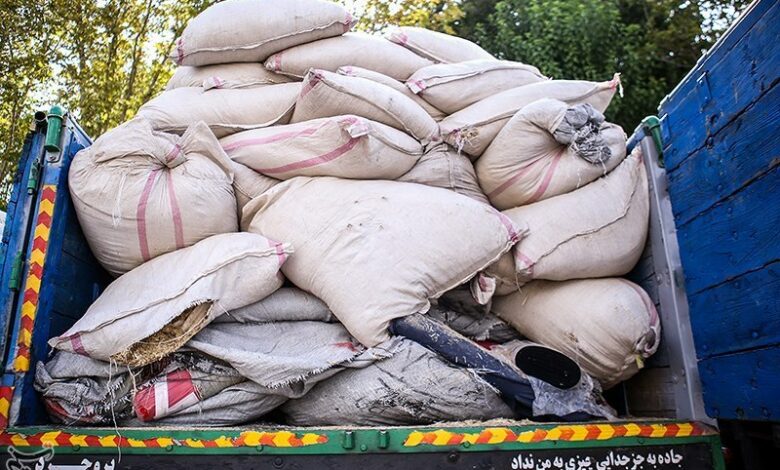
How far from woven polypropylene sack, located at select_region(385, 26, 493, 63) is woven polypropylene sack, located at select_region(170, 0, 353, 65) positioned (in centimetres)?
29

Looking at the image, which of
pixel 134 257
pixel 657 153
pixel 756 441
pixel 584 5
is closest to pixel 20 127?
pixel 134 257

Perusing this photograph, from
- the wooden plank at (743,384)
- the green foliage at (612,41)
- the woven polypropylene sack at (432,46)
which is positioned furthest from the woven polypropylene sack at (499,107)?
the green foliage at (612,41)

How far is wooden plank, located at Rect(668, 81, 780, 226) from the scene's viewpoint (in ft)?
4.35

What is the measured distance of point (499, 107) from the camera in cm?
226

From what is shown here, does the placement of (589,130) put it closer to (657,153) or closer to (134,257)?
(657,153)

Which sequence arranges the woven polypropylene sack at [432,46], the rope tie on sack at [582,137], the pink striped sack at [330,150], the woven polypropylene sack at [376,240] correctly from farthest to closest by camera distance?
the woven polypropylene sack at [432,46]
the rope tie on sack at [582,137]
the pink striped sack at [330,150]
the woven polypropylene sack at [376,240]

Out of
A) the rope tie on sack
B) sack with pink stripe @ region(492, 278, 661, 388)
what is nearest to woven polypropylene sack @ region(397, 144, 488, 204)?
the rope tie on sack

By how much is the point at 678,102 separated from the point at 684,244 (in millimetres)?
426

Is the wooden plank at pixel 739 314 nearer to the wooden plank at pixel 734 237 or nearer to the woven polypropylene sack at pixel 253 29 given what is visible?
the wooden plank at pixel 734 237

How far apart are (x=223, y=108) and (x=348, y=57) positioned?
537 millimetres

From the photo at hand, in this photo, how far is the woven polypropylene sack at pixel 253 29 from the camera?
2.39 m

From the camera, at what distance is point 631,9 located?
351 inches

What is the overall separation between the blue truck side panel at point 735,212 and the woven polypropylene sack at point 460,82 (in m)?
0.78

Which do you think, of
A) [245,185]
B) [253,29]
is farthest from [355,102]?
[253,29]
